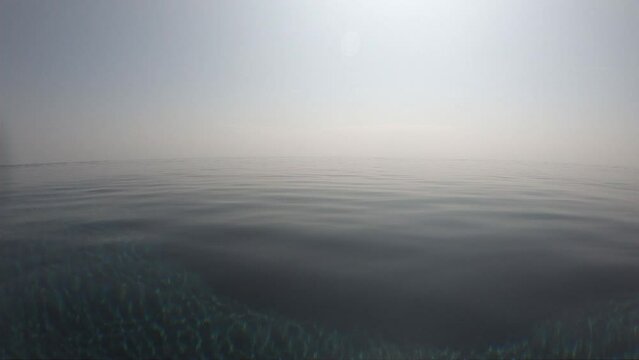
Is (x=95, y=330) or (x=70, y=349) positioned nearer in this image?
(x=70, y=349)

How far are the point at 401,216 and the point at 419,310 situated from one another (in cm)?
380

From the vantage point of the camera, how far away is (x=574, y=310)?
3.02 metres

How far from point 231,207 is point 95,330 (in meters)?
4.91

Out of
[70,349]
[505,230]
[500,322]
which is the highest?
[505,230]

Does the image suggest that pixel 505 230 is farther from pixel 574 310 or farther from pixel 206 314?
pixel 206 314

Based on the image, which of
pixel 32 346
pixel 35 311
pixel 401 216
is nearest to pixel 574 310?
pixel 401 216

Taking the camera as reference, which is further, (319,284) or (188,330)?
(319,284)

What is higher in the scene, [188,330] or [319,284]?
[319,284]

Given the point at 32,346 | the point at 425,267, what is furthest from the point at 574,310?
the point at 32,346

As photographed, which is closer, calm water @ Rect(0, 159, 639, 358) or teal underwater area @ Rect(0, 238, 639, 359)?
teal underwater area @ Rect(0, 238, 639, 359)

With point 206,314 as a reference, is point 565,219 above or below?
above

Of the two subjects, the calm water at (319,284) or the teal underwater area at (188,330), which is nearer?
the teal underwater area at (188,330)

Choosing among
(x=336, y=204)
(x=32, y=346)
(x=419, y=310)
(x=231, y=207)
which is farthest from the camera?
(x=336, y=204)

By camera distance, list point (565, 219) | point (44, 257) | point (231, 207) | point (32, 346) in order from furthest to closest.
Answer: point (231, 207) → point (565, 219) → point (44, 257) → point (32, 346)
